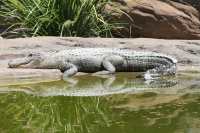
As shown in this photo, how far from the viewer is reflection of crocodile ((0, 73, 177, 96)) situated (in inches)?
206

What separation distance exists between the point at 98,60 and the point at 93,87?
144 centimetres

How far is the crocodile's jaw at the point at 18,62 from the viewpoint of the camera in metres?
6.70

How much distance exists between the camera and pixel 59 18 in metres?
9.97

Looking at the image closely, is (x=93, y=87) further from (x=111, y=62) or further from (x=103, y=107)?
(x=111, y=62)

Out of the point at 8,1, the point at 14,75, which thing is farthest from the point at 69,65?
the point at 8,1

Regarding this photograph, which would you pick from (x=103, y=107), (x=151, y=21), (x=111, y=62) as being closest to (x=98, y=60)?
(x=111, y=62)

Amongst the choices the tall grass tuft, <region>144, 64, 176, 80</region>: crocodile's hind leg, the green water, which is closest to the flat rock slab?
<region>144, 64, 176, 80</region>: crocodile's hind leg

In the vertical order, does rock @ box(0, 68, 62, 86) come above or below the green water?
below

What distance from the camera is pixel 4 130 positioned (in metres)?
3.55

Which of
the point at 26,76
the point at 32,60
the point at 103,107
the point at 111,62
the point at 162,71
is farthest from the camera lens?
the point at 111,62

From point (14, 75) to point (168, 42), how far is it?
270 centimetres

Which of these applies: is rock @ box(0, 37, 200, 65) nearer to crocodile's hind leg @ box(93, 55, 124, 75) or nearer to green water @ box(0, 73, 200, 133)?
crocodile's hind leg @ box(93, 55, 124, 75)

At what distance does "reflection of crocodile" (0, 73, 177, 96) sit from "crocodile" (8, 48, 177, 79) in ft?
2.08

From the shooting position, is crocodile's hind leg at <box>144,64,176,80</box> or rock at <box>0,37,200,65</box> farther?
rock at <box>0,37,200,65</box>
